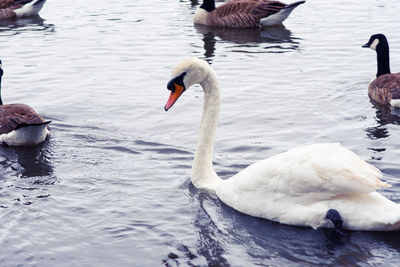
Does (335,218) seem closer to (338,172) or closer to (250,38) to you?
(338,172)

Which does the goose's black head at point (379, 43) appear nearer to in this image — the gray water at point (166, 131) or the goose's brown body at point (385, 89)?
the gray water at point (166, 131)

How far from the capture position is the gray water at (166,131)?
273 inches

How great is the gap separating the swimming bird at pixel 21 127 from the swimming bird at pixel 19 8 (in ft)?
39.0

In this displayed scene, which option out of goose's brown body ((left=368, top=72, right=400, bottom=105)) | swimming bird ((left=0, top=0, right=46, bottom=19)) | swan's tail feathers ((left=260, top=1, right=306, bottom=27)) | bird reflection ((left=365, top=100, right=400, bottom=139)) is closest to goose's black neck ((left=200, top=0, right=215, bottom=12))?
swan's tail feathers ((left=260, top=1, right=306, bottom=27))

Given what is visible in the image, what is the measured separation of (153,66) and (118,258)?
28.8ft

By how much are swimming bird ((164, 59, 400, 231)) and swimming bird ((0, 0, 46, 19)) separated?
15.9 meters

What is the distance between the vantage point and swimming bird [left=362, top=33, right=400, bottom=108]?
11.8 metres

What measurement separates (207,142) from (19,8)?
1563 centimetres

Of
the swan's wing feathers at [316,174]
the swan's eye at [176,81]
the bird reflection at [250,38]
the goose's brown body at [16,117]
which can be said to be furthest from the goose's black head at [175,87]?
the bird reflection at [250,38]

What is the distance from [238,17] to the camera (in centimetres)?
1975

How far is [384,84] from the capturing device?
→ 12086 mm

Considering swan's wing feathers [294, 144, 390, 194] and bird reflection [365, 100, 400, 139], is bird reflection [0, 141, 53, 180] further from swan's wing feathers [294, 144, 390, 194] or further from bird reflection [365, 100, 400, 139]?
bird reflection [365, 100, 400, 139]

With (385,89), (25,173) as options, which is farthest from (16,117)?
(385,89)

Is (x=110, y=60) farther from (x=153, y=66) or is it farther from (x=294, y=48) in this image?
(x=294, y=48)
